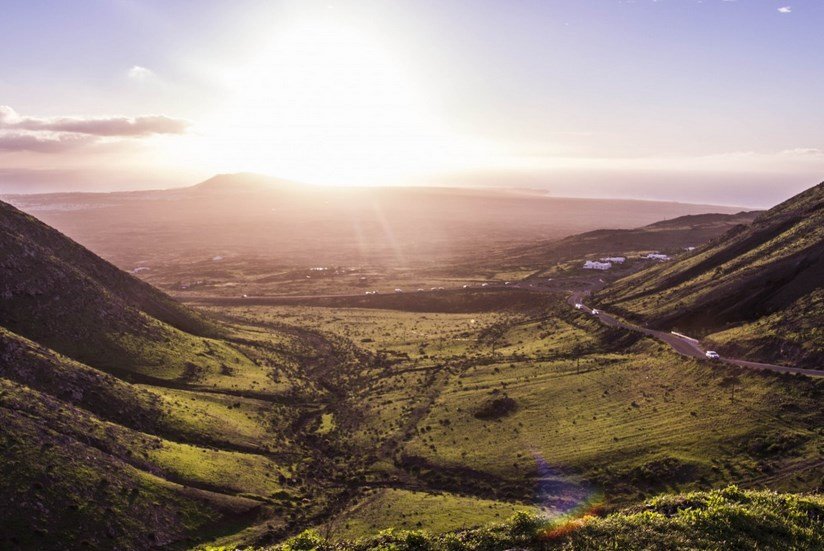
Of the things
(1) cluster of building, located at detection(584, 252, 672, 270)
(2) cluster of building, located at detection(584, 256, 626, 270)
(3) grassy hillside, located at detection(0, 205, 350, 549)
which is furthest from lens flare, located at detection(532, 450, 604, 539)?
(1) cluster of building, located at detection(584, 252, 672, 270)

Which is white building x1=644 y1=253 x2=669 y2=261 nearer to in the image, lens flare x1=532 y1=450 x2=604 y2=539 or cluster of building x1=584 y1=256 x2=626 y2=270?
cluster of building x1=584 y1=256 x2=626 y2=270

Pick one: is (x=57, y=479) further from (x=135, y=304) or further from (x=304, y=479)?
(x=135, y=304)

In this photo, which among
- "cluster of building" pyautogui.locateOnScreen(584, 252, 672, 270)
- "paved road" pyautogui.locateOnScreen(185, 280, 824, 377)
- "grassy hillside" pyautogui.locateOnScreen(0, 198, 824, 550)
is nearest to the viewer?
"grassy hillside" pyautogui.locateOnScreen(0, 198, 824, 550)

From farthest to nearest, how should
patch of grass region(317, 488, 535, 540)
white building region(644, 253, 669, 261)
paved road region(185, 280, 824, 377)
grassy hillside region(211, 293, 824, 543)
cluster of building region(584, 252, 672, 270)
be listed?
white building region(644, 253, 669, 261)
cluster of building region(584, 252, 672, 270)
paved road region(185, 280, 824, 377)
grassy hillside region(211, 293, 824, 543)
patch of grass region(317, 488, 535, 540)

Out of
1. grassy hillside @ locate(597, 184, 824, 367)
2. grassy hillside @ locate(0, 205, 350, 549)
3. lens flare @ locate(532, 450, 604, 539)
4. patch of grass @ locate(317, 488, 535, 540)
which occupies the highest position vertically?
grassy hillside @ locate(597, 184, 824, 367)

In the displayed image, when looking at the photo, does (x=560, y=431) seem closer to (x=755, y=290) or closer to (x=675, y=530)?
(x=675, y=530)

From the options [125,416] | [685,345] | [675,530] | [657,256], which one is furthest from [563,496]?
[657,256]
